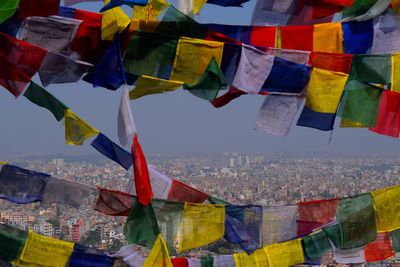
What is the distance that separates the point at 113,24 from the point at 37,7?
0.47 meters

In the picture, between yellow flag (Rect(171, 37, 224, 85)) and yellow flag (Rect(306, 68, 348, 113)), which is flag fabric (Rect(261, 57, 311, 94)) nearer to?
yellow flag (Rect(306, 68, 348, 113))

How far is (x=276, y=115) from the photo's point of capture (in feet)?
15.5

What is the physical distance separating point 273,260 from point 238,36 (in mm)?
1380

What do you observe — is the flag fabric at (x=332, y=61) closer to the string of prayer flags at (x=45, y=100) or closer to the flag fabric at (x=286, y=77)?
the flag fabric at (x=286, y=77)

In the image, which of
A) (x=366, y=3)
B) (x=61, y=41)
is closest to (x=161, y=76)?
(x=61, y=41)

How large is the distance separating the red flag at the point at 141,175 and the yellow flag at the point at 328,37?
1.56 m

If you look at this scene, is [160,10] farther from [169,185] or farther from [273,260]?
[273,260]

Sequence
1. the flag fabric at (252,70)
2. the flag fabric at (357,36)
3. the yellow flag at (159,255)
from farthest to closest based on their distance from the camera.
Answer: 1. the flag fabric at (357,36)
2. the flag fabric at (252,70)
3. the yellow flag at (159,255)

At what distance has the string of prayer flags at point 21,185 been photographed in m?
4.47

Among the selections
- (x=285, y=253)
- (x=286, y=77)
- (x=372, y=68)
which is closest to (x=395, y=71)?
(x=372, y=68)

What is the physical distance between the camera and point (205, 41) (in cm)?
462

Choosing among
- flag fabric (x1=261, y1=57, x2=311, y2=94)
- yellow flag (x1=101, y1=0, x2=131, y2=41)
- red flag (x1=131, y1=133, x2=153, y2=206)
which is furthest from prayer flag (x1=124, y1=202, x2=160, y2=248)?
flag fabric (x1=261, y1=57, x2=311, y2=94)

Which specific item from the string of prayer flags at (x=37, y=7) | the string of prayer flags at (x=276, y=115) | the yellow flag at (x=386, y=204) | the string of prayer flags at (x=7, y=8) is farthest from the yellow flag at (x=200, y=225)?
the string of prayer flags at (x=7, y=8)

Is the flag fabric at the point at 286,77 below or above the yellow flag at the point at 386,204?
above
